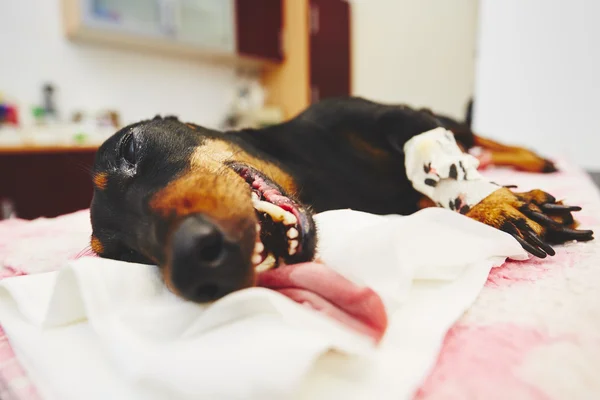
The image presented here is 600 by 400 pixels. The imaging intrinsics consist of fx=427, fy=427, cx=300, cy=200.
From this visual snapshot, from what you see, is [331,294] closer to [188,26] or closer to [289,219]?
[289,219]

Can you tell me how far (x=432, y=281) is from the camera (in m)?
0.68

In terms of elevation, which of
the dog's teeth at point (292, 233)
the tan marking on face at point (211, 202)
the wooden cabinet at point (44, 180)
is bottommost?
the wooden cabinet at point (44, 180)

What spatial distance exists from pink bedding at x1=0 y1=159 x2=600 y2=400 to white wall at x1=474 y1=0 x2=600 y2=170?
281cm

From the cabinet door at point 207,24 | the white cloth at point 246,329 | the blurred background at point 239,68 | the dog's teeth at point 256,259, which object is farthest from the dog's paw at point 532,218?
the cabinet door at point 207,24

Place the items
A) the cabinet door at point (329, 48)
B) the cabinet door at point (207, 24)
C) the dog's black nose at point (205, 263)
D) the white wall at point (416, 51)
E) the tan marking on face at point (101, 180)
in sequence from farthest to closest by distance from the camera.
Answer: the white wall at point (416, 51), the cabinet door at point (329, 48), the cabinet door at point (207, 24), the tan marking on face at point (101, 180), the dog's black nose at point (205, 263)

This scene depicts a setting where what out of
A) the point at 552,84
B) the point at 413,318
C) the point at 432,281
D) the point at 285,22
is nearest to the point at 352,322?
the point at 413,318

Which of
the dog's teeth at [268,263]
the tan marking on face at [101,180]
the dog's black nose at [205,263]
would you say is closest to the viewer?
the dog's black nose at [205,263]

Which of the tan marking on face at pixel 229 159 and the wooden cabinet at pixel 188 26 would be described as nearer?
the tan marking on face at pixel 229 159

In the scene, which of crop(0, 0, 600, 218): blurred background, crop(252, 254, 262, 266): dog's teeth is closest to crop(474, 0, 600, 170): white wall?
crop(0, 0, 600, 218): blurred background

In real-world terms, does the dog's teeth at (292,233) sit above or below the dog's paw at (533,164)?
above

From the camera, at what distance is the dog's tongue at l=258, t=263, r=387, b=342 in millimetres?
535

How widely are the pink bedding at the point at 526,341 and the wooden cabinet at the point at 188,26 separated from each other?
3.24 m

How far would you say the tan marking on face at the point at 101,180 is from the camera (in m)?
0.97

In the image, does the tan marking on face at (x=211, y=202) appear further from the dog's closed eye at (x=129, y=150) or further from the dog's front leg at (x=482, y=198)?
the dog's front leg at (x=482, y=198)
